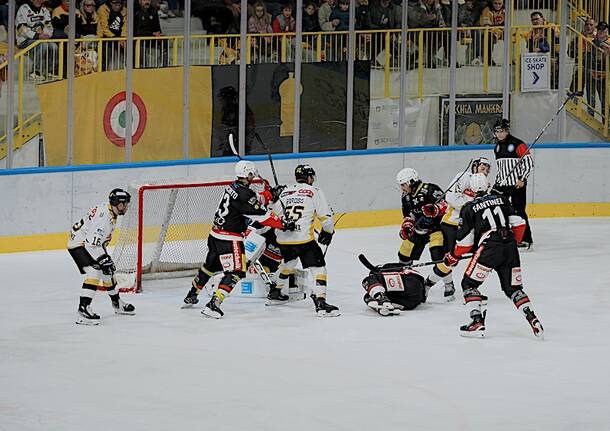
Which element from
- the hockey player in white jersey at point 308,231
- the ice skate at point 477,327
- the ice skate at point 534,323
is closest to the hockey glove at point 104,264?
the hockey player in white jersey at point 308,231

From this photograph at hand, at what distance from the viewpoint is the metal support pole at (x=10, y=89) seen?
12.9 metres

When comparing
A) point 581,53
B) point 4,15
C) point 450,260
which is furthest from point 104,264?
point 581,53

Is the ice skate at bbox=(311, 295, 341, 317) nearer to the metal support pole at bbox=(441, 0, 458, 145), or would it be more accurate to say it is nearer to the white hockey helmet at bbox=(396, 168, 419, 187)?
the white hockey helmet at bbox=(396, 168, 419, 187)

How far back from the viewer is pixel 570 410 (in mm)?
7762

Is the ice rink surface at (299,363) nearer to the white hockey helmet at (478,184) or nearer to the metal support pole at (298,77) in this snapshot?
the white hockey helmet at (478,184)

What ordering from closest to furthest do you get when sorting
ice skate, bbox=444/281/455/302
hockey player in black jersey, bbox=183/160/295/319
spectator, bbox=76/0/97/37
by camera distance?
hockey player in black jersey, bbox=183/160/295/319 → ice skate, bbox=444/281/455/302 → spectator, bbox=76/0/97/37

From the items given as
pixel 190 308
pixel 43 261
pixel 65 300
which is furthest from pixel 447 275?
pixel 43 261

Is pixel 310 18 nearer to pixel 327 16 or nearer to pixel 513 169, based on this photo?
pixel 327 16

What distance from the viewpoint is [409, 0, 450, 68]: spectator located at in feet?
51.2

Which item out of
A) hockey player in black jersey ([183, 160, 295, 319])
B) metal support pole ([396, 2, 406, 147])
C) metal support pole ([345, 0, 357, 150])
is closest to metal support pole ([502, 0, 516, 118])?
metal support pole ([396, 2, 406, 147])

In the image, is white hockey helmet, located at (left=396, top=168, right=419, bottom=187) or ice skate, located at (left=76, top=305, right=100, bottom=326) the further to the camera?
white hockey helmet, located at (left=396, top=168, right=419, bottom=187)

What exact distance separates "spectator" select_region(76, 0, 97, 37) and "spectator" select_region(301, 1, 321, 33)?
8.08 ft

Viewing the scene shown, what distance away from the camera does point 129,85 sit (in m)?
13.9

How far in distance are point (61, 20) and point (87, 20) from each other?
265mm
